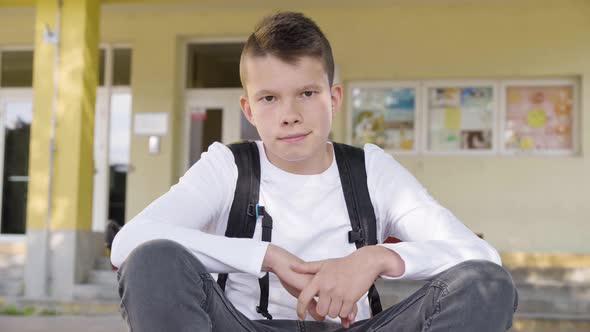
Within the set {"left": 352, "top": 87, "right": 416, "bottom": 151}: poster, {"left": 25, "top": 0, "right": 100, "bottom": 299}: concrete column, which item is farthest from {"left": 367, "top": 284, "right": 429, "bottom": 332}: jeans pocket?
{"left": 352, "top": 87, "right": 416, "bottom": 151}: poster

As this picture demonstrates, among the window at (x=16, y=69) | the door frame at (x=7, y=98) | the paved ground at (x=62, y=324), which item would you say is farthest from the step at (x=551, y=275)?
the window at (x=16, y=69)

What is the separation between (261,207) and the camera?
192 cm

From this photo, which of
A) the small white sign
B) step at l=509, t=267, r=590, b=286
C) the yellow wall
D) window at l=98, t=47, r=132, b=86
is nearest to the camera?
step at l=509, t=267, r=590, b=286

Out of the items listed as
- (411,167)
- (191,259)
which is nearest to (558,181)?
(411,167)

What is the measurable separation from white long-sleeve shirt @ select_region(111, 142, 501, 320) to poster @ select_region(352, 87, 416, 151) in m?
6.42

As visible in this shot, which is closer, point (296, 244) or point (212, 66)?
point (296, 244)

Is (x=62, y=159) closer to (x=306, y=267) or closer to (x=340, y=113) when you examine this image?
(x=340, y=113)

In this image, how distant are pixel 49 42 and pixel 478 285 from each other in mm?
6462

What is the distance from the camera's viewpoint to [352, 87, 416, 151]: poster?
8.44 meters

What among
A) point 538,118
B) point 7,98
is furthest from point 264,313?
point 7,98

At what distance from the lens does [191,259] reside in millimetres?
1537

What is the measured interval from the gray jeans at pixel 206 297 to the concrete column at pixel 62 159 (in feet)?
19.1

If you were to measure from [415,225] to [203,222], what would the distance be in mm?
601

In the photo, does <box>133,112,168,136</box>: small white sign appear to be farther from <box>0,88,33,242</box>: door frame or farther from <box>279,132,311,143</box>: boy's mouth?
<box>279,132,311,143</box>: boy's mouth
